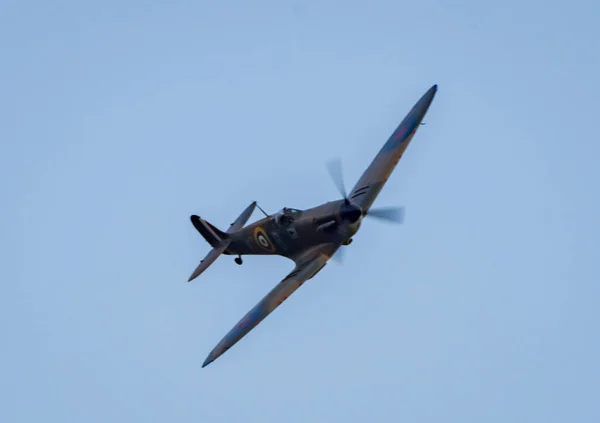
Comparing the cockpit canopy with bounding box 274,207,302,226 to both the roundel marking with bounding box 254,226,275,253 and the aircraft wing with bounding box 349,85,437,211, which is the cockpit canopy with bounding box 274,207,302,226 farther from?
the aircraft wing with bounding box 349,85,437,211

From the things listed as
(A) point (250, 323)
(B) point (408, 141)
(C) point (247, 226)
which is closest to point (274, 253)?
(C) point (247, 226)

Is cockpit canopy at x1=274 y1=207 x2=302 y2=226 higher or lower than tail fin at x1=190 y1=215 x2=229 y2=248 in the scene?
lower

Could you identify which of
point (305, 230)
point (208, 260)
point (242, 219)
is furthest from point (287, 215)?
point (208, 260)


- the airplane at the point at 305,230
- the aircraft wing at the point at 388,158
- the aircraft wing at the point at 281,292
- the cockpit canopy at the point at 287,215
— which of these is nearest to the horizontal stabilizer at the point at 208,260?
the airplane at the point at 305,230

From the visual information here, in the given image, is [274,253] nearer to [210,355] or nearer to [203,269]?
[203,269]

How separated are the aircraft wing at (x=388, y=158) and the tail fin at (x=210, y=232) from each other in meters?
7.66

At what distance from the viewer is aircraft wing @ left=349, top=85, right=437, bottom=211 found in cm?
4953

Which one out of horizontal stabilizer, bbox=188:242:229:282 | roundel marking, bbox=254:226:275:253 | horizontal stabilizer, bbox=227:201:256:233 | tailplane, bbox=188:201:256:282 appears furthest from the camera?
horizontal stabilizer, bbox=227:201:256:233

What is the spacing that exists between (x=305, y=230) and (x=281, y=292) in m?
3.32

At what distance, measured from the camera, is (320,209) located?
1876 inches

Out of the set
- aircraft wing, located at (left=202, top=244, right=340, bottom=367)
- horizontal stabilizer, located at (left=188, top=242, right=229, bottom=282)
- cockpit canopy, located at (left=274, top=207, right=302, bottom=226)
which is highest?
horizontal stabilizer, located at (left=188, top=242, right=229, bottom=282)

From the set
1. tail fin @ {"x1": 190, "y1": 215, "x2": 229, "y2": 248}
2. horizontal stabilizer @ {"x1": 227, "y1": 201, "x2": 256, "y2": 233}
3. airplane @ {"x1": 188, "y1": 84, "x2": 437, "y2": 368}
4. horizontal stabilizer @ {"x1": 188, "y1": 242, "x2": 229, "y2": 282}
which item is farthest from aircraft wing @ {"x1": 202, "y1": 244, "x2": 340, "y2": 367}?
tail fin @ {"x1": 190, "y1": 215, "x2": 229, "y2": 248}

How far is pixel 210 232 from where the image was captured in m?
54.0

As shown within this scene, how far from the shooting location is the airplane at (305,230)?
4606 cm
